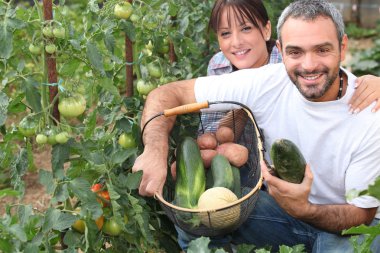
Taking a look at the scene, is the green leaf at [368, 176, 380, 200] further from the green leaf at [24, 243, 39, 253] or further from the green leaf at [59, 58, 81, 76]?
the green leaf at [59, 58, 81, 76]

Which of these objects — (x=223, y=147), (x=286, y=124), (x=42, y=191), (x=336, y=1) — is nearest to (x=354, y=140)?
(x=286, y=124)

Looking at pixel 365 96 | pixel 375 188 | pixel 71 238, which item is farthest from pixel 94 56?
pixel 375 188

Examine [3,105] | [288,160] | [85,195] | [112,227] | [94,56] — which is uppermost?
[94,56]

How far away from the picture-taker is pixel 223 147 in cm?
252

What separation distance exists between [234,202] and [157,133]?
53cm

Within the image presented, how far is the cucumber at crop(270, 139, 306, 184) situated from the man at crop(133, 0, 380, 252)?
0.03 meters

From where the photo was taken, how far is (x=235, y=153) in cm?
246

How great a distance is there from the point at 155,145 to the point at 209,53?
5.73 feet

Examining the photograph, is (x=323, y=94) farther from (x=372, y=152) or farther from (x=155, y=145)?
(x=155, y=145)

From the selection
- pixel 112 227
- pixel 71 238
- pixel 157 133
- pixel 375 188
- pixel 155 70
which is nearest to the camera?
pixel 375 188

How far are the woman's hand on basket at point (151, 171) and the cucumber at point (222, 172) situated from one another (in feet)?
0.70

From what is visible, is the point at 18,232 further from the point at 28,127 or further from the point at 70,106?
the point at 70,106

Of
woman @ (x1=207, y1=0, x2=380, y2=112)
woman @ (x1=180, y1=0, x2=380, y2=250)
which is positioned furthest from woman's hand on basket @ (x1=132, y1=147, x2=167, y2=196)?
woman @ (x1=207, y1=0, x2=380, y2=112)

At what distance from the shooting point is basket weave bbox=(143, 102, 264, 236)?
81.4 inches
